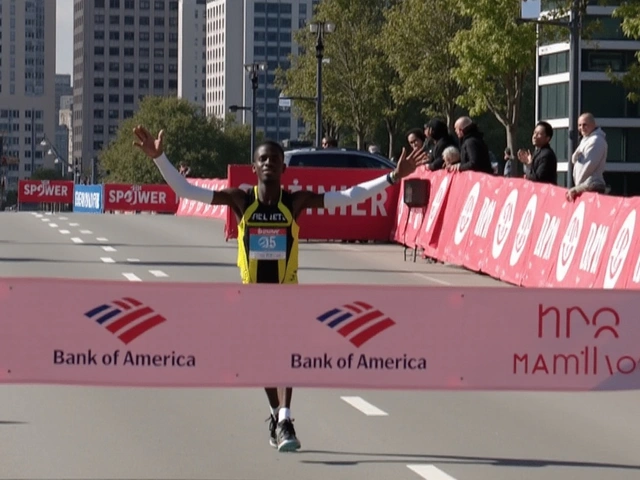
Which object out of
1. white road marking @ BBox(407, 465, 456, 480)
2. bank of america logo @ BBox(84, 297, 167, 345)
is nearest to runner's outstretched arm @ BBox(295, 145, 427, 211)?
bank of america logo @ BBox(84, 297, 167, 345)

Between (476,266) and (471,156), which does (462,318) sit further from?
(471,156)

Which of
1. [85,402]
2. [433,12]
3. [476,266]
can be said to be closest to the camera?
[85,402]

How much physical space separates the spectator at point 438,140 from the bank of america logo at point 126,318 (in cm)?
1566

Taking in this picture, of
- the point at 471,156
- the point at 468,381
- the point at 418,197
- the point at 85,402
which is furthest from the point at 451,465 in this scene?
the point at 418,197

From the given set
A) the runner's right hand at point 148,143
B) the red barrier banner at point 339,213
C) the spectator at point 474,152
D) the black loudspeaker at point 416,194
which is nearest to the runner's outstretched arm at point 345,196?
the runner's right hand at point 148,143

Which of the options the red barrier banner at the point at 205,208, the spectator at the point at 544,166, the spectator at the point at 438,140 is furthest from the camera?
the red barrier banner at the point at 205,208

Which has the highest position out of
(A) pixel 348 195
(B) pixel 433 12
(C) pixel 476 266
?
(B) pixel 433 12

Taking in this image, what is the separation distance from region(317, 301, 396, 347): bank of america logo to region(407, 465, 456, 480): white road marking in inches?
31.9

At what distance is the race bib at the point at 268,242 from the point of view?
891 cm

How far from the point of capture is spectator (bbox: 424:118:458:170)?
24.3 m

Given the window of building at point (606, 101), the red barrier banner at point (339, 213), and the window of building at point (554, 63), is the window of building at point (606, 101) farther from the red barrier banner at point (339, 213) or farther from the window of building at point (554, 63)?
the red barrier banner at point (339, 213)

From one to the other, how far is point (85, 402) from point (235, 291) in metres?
2.43

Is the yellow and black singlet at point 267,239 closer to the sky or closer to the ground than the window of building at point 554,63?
closer to the ground

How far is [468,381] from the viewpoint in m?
9.05
